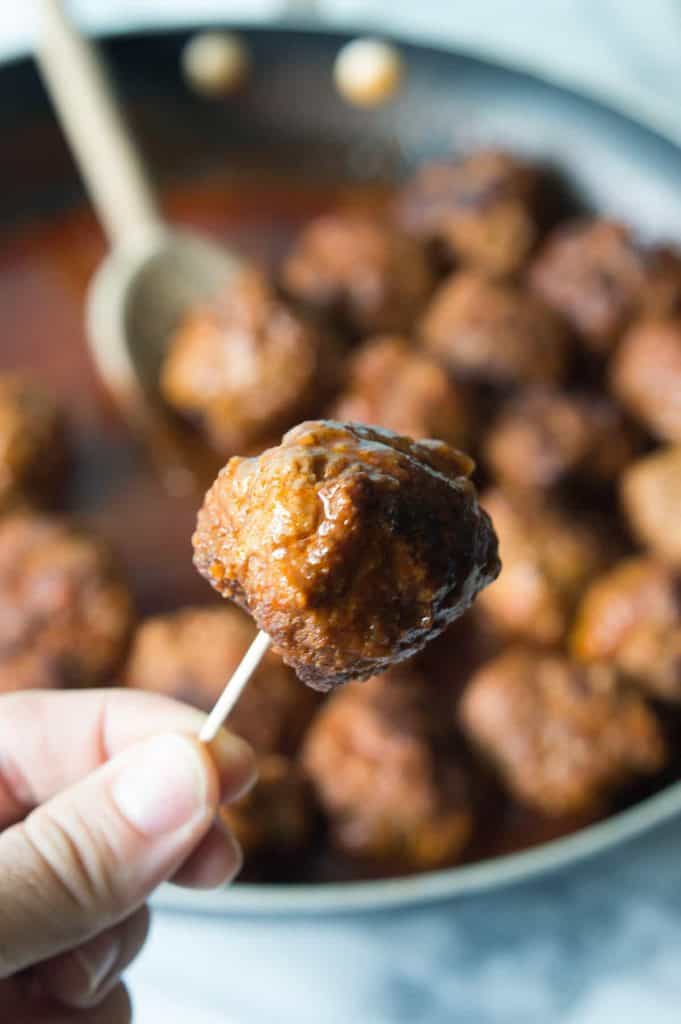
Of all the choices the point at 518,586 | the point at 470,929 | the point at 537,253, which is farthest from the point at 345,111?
the point at 470,929

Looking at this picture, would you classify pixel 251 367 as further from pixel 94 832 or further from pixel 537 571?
pixel 94 832

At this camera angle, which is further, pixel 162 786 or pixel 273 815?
pixel 273 815

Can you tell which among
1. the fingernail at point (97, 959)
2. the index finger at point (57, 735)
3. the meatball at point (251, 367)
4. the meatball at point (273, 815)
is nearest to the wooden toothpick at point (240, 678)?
the index finger at point (57, 735)

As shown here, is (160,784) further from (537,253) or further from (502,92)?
(502,92)

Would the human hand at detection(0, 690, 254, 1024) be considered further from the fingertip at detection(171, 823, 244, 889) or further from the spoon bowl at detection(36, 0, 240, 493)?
the spoon bowl at detection(36, 0, 240, 493)

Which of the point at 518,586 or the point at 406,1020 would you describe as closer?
the point at 406,1020

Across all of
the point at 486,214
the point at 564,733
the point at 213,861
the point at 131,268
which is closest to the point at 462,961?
the point at 564,733

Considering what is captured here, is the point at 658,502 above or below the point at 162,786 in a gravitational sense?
below
